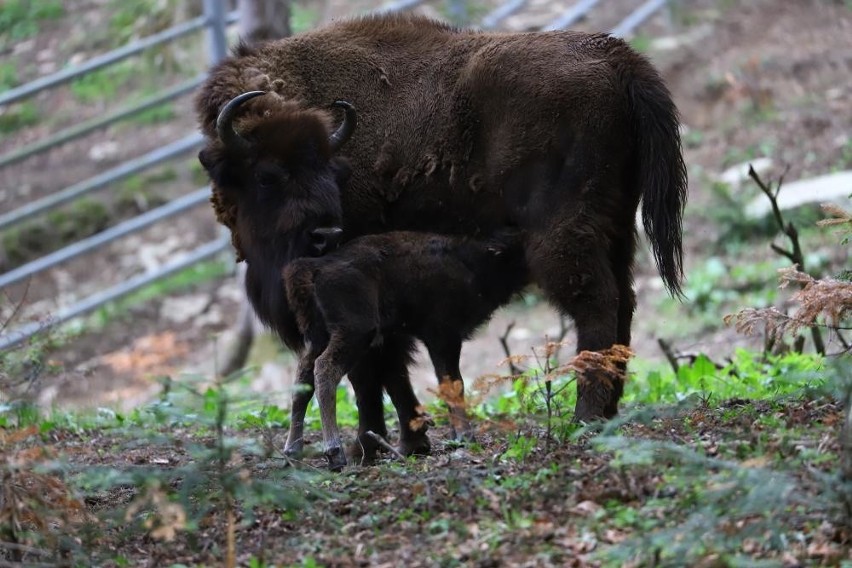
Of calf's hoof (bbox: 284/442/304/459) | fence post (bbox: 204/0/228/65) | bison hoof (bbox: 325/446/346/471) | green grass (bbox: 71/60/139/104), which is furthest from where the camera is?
green grass (bbox: 71/60/139/104)

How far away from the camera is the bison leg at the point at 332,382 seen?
20.0 feet

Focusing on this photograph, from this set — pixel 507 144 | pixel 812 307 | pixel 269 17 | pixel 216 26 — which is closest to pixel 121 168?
pixel 216 26

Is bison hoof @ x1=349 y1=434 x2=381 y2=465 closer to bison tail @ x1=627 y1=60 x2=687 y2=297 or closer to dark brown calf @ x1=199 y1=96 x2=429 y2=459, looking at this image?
dark brown calf @ x1=199 y1=96 x2=429 y2=459

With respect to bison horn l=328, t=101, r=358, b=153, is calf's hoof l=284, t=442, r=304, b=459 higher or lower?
lower

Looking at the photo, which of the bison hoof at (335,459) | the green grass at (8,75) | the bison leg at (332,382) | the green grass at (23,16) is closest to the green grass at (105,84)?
the green grass at (8,75)

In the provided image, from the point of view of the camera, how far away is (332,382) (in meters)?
6.20

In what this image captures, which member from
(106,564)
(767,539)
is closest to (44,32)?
(106,564)

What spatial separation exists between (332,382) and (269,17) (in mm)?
6747

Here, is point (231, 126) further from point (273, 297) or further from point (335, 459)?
point (335, 459)

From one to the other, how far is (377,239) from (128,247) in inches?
403

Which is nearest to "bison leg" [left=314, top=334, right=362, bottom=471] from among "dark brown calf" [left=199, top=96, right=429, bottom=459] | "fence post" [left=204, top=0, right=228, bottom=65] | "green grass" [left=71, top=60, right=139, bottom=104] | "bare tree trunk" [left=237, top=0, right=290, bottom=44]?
"dark brown calf" [left=199, top=96, right=429, bottom=459]

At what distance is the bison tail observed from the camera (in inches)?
254

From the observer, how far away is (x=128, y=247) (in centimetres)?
1614

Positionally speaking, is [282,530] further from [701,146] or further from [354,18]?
[701,146]
